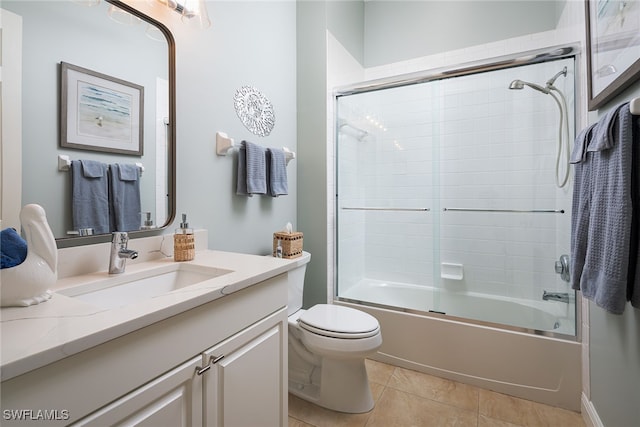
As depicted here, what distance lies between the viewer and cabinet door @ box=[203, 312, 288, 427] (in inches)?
34.8

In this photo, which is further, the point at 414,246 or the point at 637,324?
the point at 414,246

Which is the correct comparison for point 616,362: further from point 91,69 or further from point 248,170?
point 91,69

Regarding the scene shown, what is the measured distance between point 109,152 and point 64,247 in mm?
362

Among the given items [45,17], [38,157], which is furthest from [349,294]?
[45,17]

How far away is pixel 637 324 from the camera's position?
1.04 m

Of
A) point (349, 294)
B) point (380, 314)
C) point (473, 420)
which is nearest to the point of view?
point (473, 420)

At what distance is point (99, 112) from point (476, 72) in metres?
2.00

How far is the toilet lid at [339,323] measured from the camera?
1.48 meters

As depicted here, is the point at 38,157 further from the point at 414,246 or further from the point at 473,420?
the point at 414,246

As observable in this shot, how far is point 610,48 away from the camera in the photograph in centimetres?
113

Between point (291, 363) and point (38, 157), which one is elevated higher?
point (38, 157)

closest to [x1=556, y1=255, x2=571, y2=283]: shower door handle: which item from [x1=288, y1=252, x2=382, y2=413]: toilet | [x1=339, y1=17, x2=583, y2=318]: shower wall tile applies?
[x1=339, y1=17, x2=583, y2=318]: shower wall tile

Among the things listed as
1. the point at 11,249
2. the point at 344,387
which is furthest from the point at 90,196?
the point at 344,387

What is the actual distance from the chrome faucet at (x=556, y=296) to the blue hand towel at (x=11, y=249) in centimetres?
231
